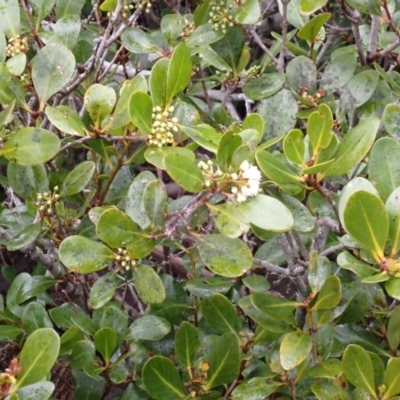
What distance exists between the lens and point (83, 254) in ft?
3.29

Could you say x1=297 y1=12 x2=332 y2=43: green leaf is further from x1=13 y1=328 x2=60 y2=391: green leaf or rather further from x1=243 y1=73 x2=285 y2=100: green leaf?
x1=13 y1=328 x2=60 y2=391: green leaf

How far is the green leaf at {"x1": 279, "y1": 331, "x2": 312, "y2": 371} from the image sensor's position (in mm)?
1013

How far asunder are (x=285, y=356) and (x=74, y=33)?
30.2 inches

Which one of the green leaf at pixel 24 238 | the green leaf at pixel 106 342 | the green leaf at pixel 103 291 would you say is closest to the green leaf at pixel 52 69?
the green leaf at pixel 24 238

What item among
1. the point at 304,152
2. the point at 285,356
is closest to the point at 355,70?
the point at 304,152

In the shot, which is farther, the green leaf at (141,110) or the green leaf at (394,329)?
the green leaf at (394,329)

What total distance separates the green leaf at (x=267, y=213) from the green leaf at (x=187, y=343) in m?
0.36

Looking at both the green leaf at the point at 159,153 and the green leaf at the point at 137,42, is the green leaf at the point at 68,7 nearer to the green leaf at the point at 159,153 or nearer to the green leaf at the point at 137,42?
the green leaf at the point at 137,42

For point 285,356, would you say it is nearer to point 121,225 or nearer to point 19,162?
point 121,225

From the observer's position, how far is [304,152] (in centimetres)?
99

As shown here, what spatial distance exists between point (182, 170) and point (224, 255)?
16cm

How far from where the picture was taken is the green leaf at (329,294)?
1.00m

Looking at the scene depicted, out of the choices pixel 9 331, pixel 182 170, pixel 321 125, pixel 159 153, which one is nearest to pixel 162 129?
pixel 159 153

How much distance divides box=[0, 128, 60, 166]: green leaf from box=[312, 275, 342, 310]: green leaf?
507 mm
